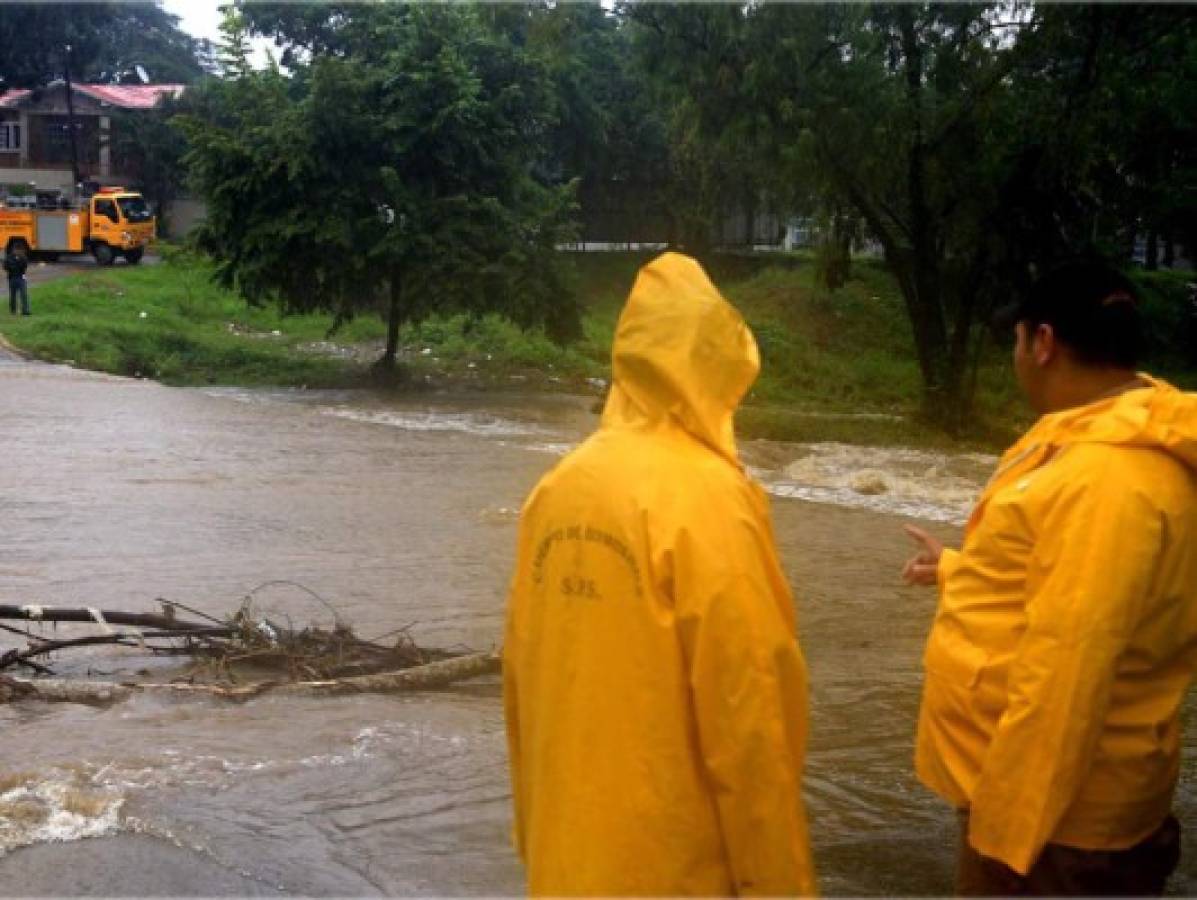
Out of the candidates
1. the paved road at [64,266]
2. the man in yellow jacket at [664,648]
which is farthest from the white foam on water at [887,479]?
the paved road at [64,266]

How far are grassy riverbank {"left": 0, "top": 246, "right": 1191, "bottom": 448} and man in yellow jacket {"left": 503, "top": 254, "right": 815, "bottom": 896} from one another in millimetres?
21346

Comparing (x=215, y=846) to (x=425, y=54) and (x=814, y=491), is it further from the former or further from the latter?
(x=425, y=54)

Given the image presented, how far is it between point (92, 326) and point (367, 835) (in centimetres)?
2786

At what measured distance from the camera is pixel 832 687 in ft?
30.5

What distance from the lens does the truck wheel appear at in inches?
1772

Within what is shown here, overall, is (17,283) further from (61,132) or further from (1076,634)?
(1076,634)

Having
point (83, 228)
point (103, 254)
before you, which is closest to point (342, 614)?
point (103, 254)

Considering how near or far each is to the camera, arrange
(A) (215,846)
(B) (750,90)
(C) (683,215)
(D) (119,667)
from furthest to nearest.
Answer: (C) (683,215), (B) (750,90), (D) (119,667), (A) (215,846)

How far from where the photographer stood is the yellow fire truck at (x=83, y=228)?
44844 mm

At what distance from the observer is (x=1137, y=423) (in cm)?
321

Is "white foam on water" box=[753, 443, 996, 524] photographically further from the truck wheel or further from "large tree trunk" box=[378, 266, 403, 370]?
the truck wheel

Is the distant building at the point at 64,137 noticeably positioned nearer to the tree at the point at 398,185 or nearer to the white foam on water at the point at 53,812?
the tree at the point at 398,185

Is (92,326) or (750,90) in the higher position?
(750,90)

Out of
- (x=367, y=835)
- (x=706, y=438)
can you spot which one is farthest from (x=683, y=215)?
(x=706, y=438)
